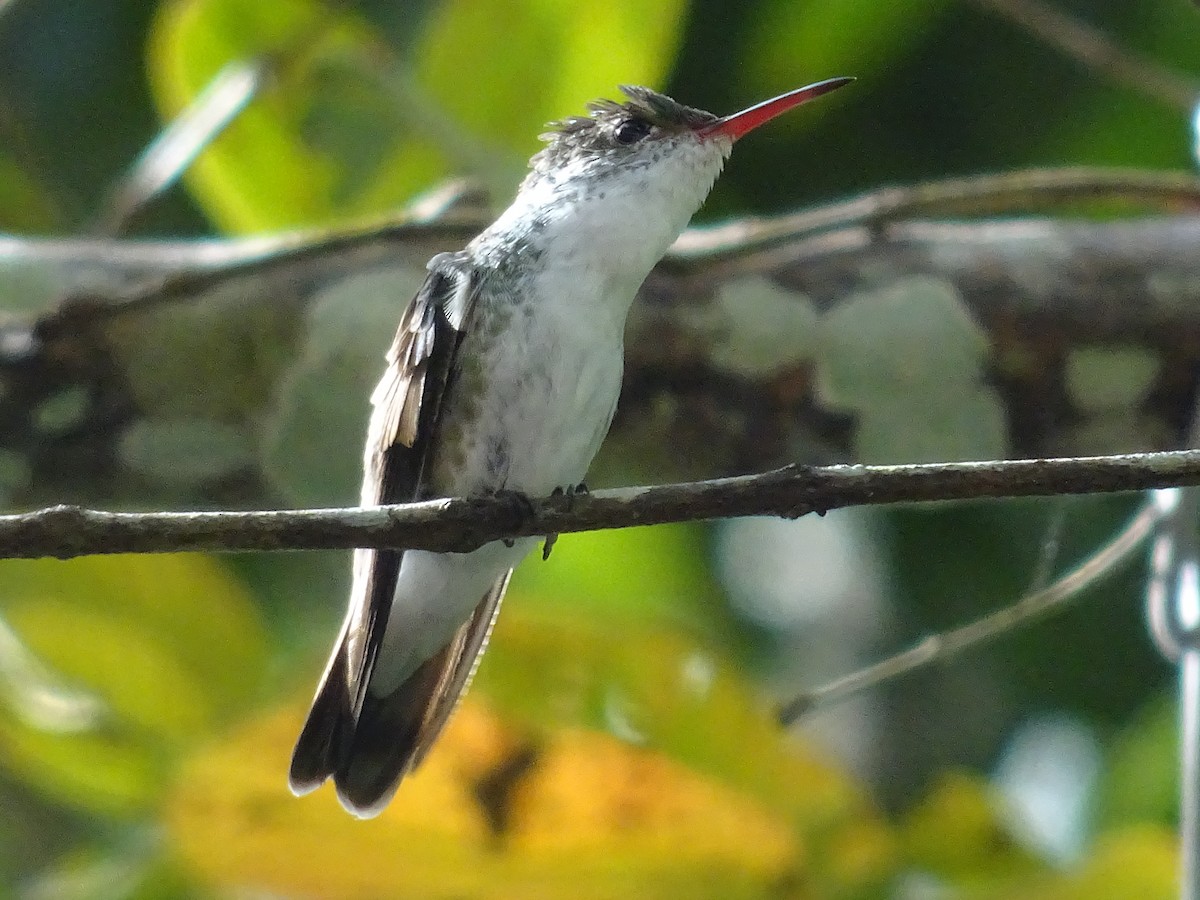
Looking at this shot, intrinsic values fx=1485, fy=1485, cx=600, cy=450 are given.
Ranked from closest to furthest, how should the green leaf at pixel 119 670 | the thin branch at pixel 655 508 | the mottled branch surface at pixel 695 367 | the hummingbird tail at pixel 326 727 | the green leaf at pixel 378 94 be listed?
the thin branch at pixel 655 508 < the hummingbird tail at pixel 326 727 < the mottled branch surface at pixel 695 367 < the green leaf at pixel 119 670 < the green leaf at pixel 378 94

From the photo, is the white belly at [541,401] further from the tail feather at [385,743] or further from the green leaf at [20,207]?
the green leaf at [20,207]

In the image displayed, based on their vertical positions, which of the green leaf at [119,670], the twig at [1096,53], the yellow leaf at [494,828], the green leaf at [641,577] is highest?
the twig at [1096,53]

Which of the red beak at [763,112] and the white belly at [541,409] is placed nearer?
the white belly at [541,409]

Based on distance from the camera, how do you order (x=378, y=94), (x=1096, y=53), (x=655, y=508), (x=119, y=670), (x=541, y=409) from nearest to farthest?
(x=655, y=508)
(x=541, y=409)
(x=1096, y=53)
(x=119, y=670)
(x=378, y=94)

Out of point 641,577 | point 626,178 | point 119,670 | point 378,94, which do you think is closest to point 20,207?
point 378,94

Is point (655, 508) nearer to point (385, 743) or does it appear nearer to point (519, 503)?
point (519, 503)

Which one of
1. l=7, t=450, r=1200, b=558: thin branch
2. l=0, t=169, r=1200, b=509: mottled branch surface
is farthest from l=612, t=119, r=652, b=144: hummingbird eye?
l=7, t=450, r=1200, b=558: thin branch

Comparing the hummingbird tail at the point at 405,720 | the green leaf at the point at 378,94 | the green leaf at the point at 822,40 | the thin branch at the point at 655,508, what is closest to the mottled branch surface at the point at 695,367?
the hummingbird tail at the point at 405,720

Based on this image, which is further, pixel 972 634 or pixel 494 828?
pixel 494 828
